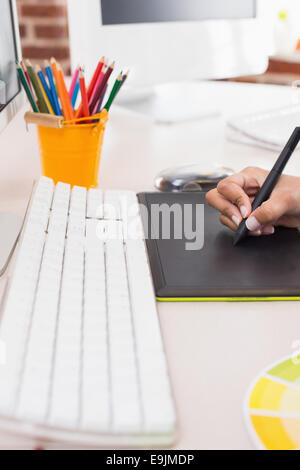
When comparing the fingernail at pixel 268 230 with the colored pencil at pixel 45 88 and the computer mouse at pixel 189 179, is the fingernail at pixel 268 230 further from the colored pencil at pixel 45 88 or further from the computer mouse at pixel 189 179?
the colored pencil at pixel 45 88

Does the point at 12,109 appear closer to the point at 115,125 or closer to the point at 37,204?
the point at 37,204

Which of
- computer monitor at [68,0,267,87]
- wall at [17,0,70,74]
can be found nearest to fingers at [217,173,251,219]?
computer monitor at [68,0,267,87]

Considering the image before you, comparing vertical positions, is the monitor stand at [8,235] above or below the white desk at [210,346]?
above

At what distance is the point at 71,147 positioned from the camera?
81 cm

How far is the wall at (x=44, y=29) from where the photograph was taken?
257 centimetres

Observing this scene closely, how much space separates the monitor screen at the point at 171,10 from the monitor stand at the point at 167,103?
0.16 m

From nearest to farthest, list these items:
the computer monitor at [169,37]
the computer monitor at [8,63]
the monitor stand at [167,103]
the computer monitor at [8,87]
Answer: the computer monitor at [8,87]
the computer monitor at [8,63]
the computer monitor at [169,37]
the monitor stand at [167,103]

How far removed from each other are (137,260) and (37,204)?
16 centimetres

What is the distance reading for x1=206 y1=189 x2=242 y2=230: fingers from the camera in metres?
0.66

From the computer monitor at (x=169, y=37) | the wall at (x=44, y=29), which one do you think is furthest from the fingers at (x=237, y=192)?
the wall at (x=44, y=29)

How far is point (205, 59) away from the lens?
1.24 meters

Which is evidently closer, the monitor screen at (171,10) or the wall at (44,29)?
the monitor screen at (171,10)

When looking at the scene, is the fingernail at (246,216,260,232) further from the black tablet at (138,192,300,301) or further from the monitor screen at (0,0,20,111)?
the monitor screen at (0,0,20,111)
